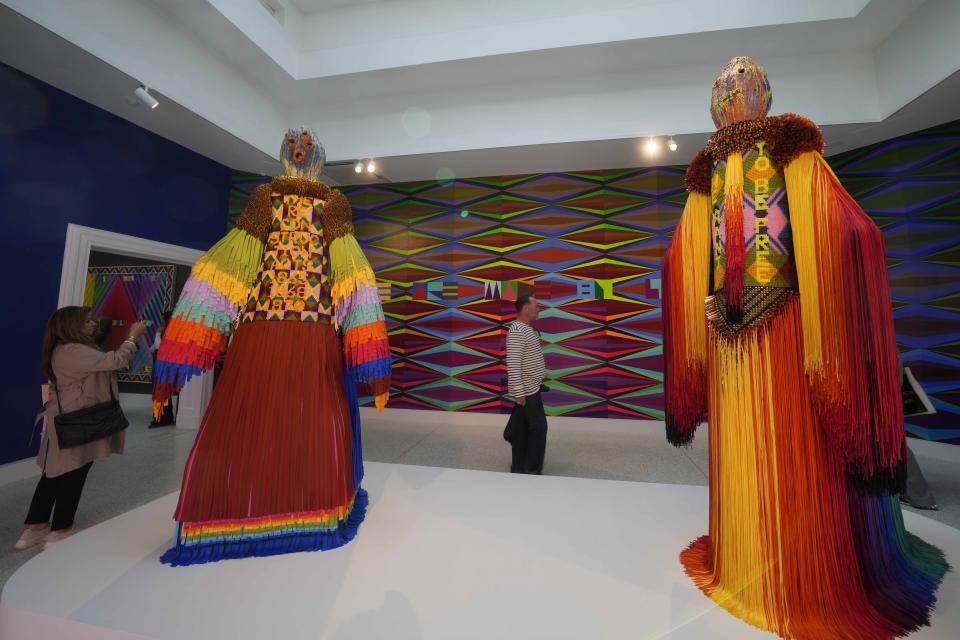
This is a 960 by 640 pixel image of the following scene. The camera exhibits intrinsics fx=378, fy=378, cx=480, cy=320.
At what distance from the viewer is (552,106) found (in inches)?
137

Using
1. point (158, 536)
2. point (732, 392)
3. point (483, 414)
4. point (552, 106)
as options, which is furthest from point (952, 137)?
point (158, 536)

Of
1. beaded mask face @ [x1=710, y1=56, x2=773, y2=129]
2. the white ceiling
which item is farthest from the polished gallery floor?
the white ceiling

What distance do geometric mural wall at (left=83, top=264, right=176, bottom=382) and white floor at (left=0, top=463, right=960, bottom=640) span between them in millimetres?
6341

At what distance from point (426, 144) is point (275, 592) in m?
3.70

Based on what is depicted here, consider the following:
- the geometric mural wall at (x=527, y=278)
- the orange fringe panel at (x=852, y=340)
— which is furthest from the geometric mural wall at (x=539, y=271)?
the orange fringe panel at (x=852, y=340)

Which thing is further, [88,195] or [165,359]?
[88,195]

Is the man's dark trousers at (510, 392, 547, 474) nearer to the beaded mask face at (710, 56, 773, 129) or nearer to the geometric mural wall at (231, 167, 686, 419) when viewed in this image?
the geometric mural wall at (231, 167, 686, 419)

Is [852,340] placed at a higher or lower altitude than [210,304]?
lower

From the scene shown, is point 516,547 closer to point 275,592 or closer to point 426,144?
point 275,592

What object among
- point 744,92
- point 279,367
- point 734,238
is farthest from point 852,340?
point 279,367

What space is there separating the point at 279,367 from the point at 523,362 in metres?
1.64

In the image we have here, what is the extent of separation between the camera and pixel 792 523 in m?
0.85

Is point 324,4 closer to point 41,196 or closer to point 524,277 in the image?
point 41,196

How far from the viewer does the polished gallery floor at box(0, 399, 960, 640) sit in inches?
33.5
